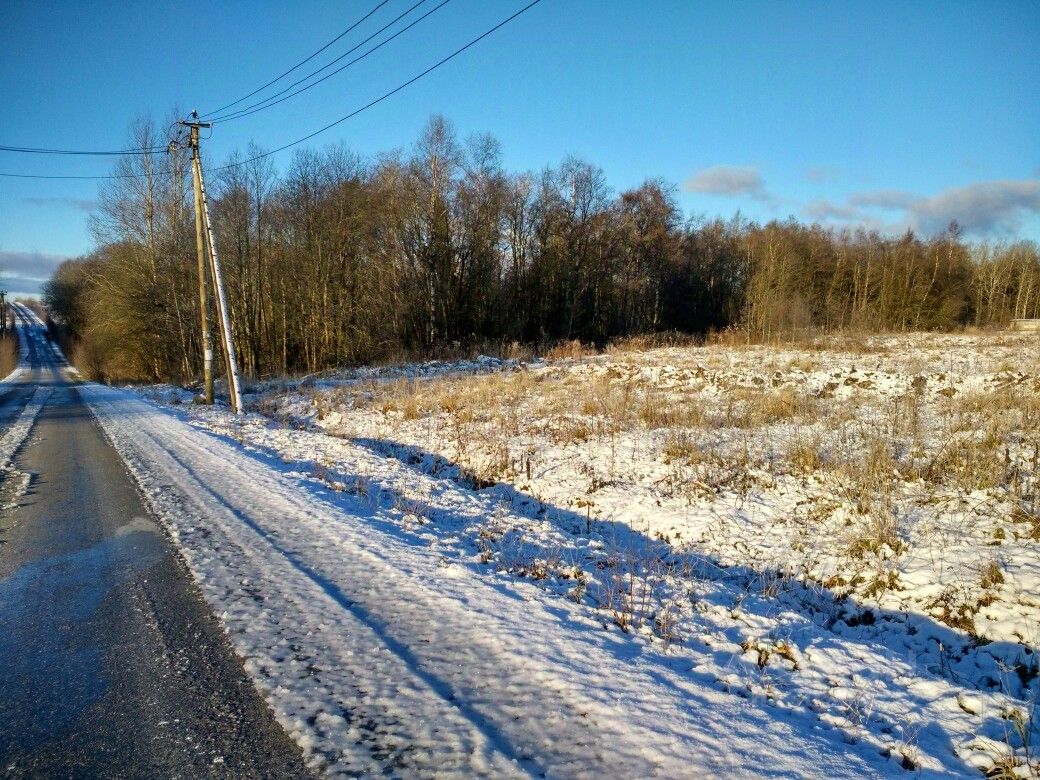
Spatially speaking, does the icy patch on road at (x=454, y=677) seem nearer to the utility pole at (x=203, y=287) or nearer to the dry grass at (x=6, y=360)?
the utility pole at (x=203, y=287)

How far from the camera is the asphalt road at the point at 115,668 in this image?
2.44 meters

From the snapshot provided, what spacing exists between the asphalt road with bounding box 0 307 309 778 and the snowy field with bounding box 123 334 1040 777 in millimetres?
215

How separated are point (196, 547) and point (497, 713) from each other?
138 inches

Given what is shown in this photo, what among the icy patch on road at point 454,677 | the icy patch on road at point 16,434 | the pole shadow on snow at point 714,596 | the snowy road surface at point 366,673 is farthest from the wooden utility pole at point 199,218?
the icy patch on road at point 454,677

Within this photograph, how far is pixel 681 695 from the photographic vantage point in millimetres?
2990

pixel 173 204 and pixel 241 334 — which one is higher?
pixel 173 204

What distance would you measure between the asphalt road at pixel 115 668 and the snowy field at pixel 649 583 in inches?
8.5

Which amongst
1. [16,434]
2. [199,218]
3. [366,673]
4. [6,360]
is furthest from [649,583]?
[6,360]

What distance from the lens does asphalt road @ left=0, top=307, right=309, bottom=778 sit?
2.44 metres

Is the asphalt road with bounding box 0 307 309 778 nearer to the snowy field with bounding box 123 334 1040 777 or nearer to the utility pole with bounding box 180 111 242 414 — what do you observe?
the snowy field with bounding box 123 334 1040 777

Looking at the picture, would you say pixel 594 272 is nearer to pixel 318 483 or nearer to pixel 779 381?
pixel 779 381

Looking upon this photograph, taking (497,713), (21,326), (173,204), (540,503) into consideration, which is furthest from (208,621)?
(21,326)

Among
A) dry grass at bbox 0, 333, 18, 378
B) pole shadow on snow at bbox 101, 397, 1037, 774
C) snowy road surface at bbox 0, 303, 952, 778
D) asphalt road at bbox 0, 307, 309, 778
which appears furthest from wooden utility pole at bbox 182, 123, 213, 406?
dry grass at bbox 0, 333, 18, 378

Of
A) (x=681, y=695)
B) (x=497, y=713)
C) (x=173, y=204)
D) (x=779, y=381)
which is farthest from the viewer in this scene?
(x=173, y=204)
